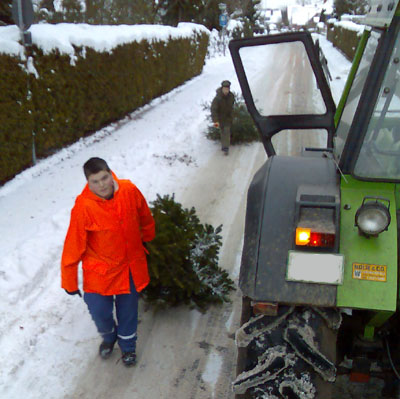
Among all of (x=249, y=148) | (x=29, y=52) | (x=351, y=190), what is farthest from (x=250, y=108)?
(x=249, y=148)

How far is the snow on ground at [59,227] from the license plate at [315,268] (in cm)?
158

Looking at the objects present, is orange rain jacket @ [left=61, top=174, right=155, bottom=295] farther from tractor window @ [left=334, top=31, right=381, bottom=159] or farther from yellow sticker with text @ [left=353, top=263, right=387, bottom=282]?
yellow sticker with text @ [left=353, top=263, right=387, bottom=282]

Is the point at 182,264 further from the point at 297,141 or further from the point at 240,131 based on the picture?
the point at 297,141

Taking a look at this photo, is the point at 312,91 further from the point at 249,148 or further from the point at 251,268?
the point at 251,268

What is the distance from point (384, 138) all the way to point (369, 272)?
74 cm

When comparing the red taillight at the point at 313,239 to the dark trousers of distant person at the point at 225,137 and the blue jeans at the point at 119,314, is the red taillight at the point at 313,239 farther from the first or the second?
the dark trousers of distant person at the point at 225,137

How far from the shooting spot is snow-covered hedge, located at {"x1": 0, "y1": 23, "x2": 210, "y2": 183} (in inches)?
261

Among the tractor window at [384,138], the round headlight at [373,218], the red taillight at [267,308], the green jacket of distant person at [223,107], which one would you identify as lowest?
the green jacket of distant person at [223,107]

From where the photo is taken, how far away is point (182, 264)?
3988 mm

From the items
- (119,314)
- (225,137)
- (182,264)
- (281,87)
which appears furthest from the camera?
(281,87)

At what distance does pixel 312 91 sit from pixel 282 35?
11634mm

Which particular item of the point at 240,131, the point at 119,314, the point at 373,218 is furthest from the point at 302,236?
the point at 240,131

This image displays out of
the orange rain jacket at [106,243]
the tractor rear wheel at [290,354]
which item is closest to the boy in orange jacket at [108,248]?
the orange rain jacket at [106,243]

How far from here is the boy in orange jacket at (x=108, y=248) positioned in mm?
2996
